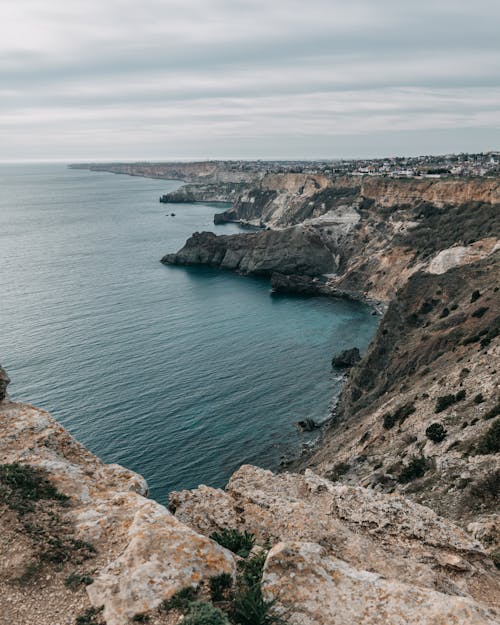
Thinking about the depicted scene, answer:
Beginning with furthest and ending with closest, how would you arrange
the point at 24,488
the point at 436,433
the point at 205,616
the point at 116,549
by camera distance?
the point at 436,433
the point at 24,488
the point at 116,549
the point at 205,616

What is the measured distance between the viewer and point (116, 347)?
7106cm

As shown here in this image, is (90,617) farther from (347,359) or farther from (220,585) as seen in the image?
(347,359)

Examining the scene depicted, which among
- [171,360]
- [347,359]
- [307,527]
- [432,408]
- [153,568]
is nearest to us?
[153,568]

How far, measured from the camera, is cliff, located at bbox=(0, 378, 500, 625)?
1095 cm

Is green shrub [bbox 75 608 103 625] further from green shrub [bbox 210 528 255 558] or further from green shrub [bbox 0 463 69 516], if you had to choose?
green shrub [bbox 210 528 255 558]

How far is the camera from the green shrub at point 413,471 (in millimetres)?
28717

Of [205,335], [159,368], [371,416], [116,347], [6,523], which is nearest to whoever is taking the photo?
[6,523]

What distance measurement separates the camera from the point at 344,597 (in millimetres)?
11766

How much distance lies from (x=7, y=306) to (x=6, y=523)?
86384 mm

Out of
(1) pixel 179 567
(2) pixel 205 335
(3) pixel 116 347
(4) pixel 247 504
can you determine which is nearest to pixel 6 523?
(1) pixel 179 567

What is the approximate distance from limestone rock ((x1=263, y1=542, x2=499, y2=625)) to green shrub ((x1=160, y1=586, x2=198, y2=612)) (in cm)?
202

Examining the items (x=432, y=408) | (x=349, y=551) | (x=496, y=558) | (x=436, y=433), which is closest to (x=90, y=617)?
(x=349, y=551)

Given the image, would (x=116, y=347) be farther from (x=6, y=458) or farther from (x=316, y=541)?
(x=316, y=541)

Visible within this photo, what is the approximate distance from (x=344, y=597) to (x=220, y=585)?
10.4ft
